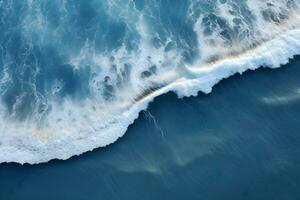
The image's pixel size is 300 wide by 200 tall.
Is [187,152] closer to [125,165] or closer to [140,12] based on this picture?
[125,165]

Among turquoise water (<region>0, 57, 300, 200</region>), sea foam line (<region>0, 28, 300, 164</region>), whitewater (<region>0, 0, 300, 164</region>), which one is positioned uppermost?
whitewater (<region>0, 0, 300, 164</region>)

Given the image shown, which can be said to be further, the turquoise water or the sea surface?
the sea surface

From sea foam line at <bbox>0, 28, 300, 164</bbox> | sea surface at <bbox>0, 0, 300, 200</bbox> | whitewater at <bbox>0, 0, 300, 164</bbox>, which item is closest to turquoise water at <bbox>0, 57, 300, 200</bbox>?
sea surface at <bbox>0, 0, 300, 200</bbox>

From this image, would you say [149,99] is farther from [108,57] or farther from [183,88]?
[108,57]

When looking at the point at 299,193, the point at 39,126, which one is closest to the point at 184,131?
the point at 299,193

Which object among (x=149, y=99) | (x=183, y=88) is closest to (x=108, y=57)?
(x=149, y=99)

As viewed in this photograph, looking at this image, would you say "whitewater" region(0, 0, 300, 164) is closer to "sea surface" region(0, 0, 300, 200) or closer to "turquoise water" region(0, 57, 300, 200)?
"sea surface" region(0, 0, 300, 200)
